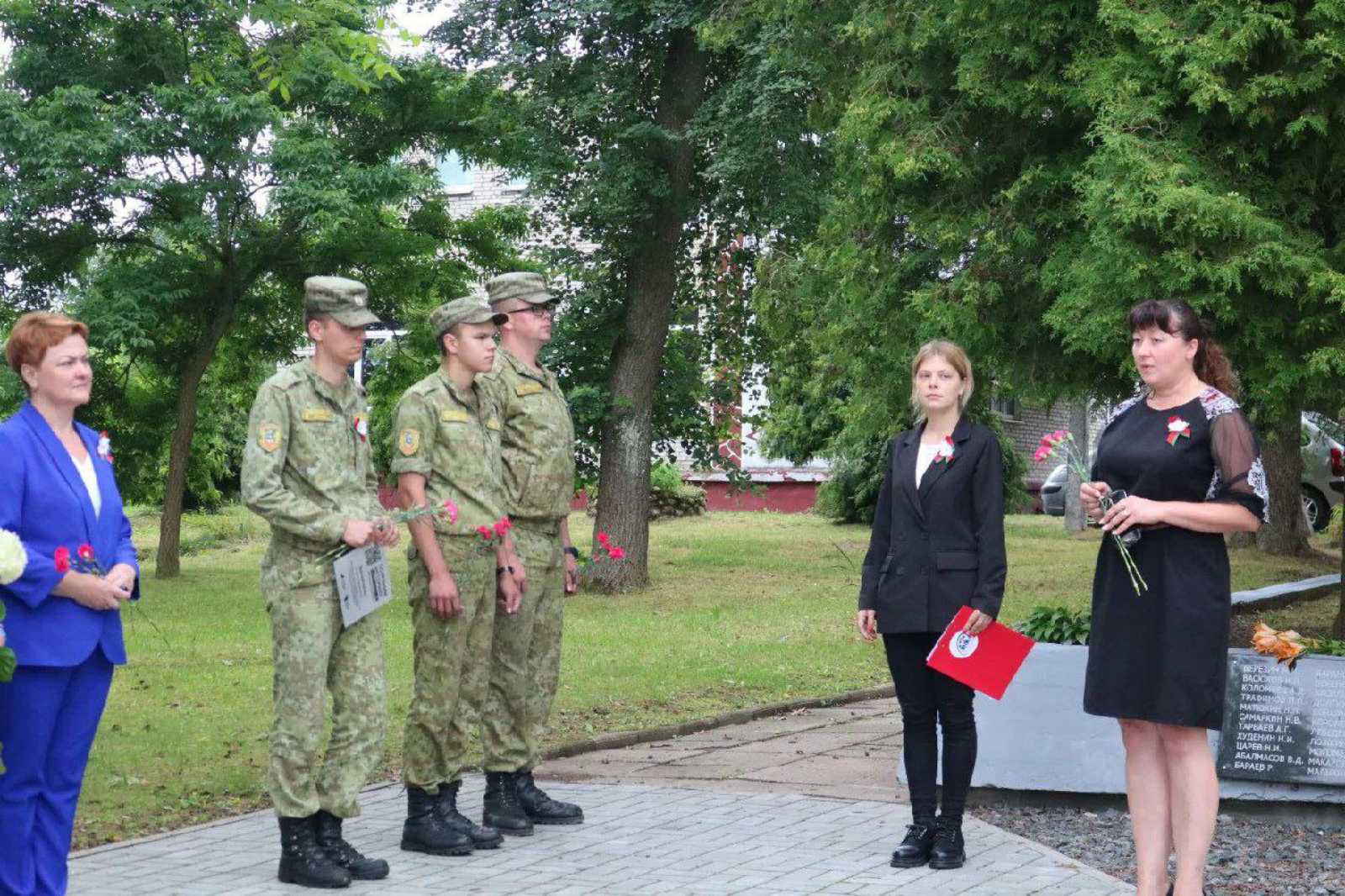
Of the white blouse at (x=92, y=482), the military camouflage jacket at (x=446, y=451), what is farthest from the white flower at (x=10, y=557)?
the military camouflage jacket at (x=446, y=451)

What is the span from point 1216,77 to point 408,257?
13816 millimetres

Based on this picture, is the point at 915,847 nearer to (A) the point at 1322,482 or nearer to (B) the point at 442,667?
(B) the point at 442,667

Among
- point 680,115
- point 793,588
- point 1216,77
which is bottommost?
point 793,588

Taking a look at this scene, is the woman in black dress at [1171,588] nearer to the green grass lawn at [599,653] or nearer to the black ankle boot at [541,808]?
the black ankle boot at [541,808]

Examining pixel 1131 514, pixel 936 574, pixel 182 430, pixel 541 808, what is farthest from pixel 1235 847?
pixel 182 430

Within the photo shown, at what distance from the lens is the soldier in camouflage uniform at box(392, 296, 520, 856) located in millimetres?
6746

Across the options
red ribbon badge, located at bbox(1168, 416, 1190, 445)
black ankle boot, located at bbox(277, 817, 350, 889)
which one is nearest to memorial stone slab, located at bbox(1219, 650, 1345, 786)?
red ribbon badge, located at bbox(1168, 416, 1190, 445)

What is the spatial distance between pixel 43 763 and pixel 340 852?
1.32m

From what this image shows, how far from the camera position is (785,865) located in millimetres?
6469

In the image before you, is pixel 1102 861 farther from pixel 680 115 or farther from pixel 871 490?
pixel 871 490

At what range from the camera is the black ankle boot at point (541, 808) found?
727 cm

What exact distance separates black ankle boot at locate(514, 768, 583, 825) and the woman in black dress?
8.21ft

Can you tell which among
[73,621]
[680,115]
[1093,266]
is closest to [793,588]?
[680,115]

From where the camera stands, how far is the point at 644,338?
20.4m
